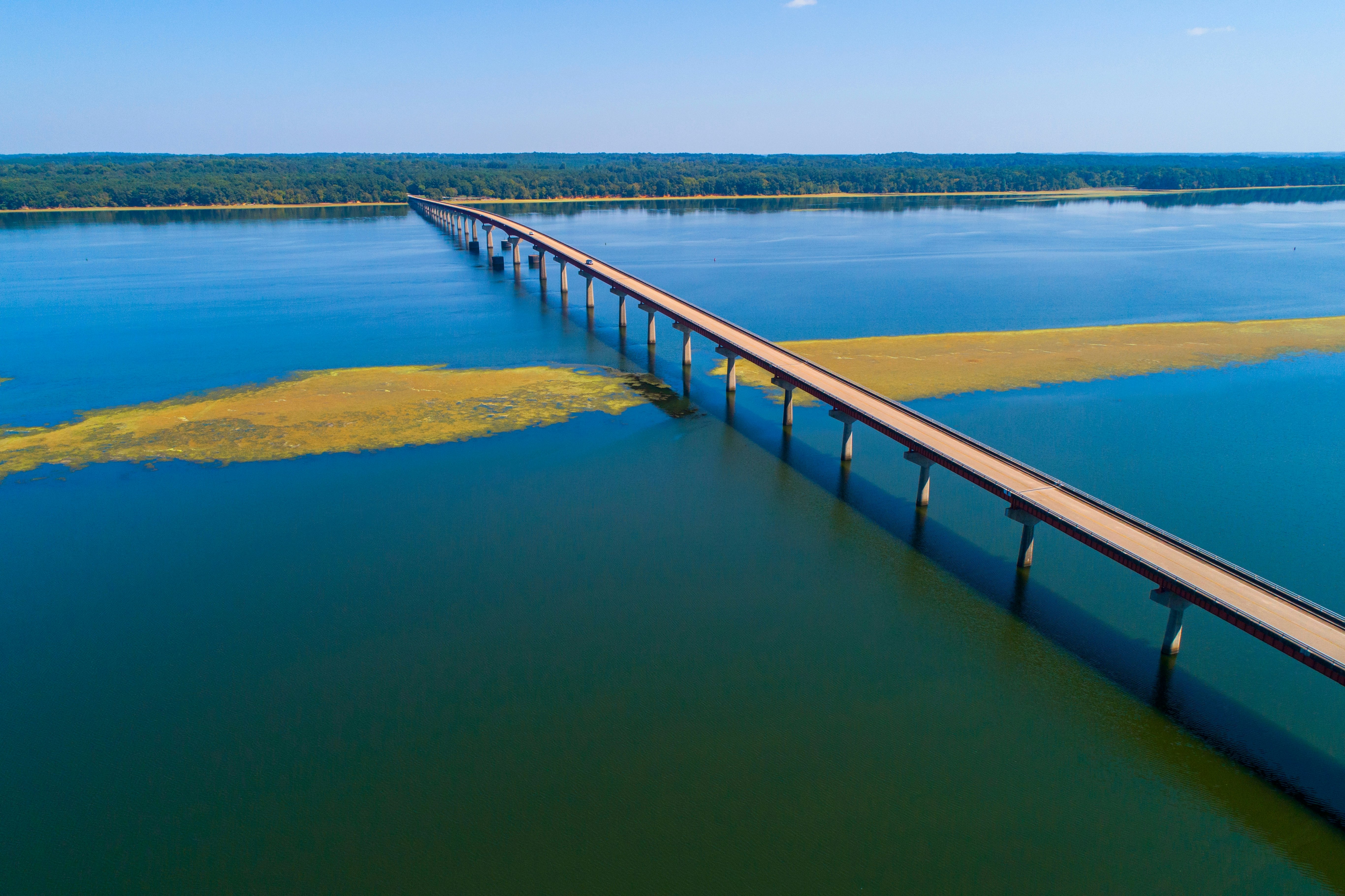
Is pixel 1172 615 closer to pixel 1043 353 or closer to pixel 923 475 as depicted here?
pixel 923 475

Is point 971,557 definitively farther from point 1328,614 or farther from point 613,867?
point 613,867

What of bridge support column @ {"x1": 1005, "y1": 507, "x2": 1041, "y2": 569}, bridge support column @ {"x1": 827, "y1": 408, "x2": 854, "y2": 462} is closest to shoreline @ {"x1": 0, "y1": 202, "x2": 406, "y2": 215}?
bridge support column @ {"x1": 827, "y1": 408, "x2": 854, "y2": 462}

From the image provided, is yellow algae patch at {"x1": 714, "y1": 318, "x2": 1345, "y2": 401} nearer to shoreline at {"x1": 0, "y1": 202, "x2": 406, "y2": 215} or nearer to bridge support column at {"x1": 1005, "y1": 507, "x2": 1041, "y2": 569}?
bridge support column at {"x1": 1005, "y1": 507, "x2": 1041, "y2": 569}

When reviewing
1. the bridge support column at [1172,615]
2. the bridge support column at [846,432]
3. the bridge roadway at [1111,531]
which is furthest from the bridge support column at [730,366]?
the bridge support column at [1172,615]

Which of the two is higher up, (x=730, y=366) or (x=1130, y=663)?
(x=730, y=366)

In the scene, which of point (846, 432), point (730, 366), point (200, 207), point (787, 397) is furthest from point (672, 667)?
point (200, 207)

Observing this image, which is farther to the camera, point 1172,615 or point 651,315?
point 651,315

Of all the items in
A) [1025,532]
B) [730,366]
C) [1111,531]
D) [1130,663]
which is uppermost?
[1111,531]

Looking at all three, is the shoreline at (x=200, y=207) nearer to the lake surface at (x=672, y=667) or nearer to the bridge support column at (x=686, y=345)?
the lake surface at (x=672, y=667)

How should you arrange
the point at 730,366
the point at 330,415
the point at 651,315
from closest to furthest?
the point at 330,415 → the point at 730,366 → the point at 651,315
